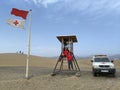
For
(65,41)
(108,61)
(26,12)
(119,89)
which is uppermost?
(26,12)

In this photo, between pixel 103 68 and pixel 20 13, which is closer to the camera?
pixel 20 13

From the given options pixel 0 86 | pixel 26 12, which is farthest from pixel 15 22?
pixel 0 86

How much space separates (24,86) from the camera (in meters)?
14.8

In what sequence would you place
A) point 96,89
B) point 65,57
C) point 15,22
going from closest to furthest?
1. point 96,89
2. point 15,22
3. point 65,57

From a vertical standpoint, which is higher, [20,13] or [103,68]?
[20,13]

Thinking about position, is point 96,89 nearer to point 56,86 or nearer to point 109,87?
point 109,87

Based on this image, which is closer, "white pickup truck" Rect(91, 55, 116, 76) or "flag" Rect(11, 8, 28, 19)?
"flag" Rect(11, 8, 28, 19)

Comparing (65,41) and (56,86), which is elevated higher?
(65,41)

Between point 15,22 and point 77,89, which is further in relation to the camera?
point 15,22

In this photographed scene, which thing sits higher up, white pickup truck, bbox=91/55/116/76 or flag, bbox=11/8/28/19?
flag, bbox=11/8/28/19

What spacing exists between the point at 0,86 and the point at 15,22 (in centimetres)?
508

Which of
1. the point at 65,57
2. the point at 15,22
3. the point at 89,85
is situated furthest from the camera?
the point at 65,57

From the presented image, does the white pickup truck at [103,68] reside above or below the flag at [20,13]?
below

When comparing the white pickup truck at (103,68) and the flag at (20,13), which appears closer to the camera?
the flag at (20,13)
